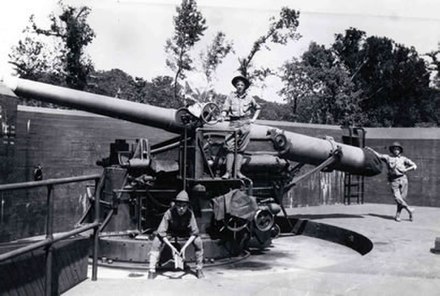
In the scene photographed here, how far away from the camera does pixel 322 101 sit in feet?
107

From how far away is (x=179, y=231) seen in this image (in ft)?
24.6

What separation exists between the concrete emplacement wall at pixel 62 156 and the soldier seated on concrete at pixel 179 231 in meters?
3.68

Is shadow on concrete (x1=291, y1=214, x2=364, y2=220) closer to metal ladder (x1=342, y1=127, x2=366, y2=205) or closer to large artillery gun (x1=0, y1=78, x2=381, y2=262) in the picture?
metal ladder (x1=342, y1=127, x2=366, y2=205)

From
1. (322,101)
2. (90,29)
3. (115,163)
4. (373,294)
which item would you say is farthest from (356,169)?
(322,101)

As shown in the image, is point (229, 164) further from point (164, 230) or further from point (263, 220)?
point (164, 230)

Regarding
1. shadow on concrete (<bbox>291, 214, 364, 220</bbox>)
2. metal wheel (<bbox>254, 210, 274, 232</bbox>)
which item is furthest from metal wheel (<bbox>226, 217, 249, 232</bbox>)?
shadow on concrete (<bbox>291, 214, 364, 220</bbox>)

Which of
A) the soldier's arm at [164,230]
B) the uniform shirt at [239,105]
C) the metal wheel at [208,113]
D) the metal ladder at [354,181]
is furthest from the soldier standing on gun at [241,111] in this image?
the metal ladder at [354,181]

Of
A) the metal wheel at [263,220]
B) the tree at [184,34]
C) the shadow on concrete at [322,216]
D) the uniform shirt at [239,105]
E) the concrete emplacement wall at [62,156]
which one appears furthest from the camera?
the tree at [184,34]

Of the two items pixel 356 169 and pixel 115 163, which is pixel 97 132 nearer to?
pixel 115 163

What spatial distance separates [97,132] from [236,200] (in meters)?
4.85

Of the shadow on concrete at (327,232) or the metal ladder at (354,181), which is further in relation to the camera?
the metal ladder at (354,181)

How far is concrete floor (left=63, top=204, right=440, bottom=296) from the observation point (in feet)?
15.3

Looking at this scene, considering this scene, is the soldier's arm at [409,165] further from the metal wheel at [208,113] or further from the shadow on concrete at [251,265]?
the metal wheel at [208,113]

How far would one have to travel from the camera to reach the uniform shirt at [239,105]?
30.7ft
